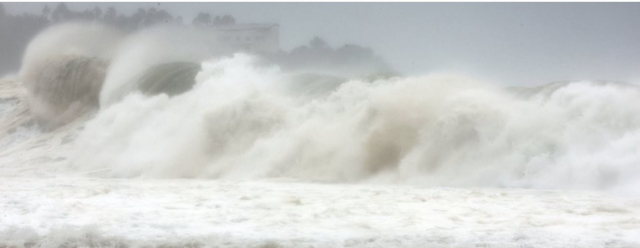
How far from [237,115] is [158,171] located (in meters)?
1.94

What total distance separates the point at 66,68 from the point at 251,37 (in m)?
5.90

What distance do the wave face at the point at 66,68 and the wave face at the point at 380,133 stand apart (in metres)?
3.85

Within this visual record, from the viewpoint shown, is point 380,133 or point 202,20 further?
point 202,20

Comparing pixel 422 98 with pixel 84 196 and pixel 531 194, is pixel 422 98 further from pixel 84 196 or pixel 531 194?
pixel 84 196

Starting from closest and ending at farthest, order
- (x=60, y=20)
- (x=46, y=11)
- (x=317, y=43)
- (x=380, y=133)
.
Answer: (x=380, y=133)
(x=317, y=43)
(x=46, y=11)
(x=60, y=20)

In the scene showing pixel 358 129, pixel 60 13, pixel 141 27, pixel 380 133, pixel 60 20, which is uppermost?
pixel 60 13

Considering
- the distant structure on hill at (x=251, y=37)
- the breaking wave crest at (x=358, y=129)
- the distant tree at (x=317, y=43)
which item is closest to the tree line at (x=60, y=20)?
the distant structure on hill at (x=251, y=37)

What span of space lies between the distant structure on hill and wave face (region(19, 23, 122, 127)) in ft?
12.0

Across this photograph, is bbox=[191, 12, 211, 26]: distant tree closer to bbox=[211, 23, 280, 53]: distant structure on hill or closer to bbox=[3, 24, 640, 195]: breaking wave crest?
bbox=[211, 23, 280, 53]: distant structure on hill

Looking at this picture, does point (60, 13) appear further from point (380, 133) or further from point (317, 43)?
point (380, 133)

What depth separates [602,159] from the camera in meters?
9.92

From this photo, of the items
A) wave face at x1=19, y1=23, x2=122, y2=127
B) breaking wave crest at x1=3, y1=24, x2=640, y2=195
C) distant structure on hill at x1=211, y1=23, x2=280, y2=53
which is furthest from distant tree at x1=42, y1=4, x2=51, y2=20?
distant structure on hill at x1=211, y1=23, x2=280, y2=53

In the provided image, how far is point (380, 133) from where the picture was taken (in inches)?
483

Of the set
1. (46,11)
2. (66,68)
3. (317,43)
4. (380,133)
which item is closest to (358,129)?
(380,133)
